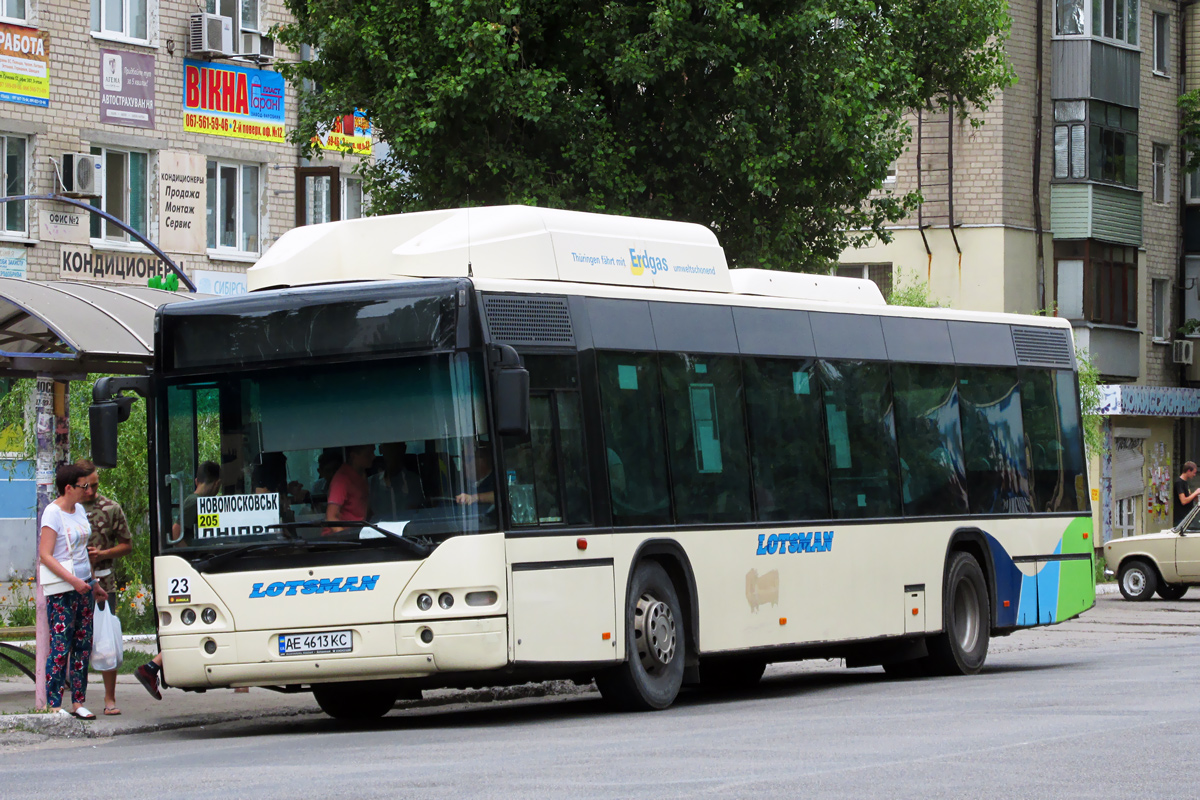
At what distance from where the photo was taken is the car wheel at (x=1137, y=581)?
32.3 meters

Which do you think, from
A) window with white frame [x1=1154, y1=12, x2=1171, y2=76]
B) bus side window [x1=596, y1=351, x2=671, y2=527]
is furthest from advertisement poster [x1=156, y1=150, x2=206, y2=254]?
window with white frame [x1=1154, y1=12, x2=1171, y2=76]

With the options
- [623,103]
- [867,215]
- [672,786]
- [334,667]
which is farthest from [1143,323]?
[672,786]

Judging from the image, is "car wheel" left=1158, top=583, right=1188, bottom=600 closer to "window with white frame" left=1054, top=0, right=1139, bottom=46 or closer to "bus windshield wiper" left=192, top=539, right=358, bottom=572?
"window with white frame" left=1054, top=0, right=1139, bottom=46

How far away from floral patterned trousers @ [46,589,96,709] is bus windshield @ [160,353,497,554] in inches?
43.5

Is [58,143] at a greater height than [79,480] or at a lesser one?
greater

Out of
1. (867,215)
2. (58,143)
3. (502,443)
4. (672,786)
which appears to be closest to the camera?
(672,786)

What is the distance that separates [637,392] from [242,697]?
485cm

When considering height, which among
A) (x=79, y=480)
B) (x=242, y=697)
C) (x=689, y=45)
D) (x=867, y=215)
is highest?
(x=689, y=45)

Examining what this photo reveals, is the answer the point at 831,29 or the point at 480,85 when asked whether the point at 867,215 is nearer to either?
the point at 831,29

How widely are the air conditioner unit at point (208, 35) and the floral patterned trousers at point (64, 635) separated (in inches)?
889

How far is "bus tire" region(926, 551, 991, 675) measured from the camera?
59.1ft

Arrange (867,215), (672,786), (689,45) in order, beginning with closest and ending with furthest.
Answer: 1. (672,786)
2. (689,45)
3. (867,215)

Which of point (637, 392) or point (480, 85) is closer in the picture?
point (637, 392)

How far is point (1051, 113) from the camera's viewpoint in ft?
148
